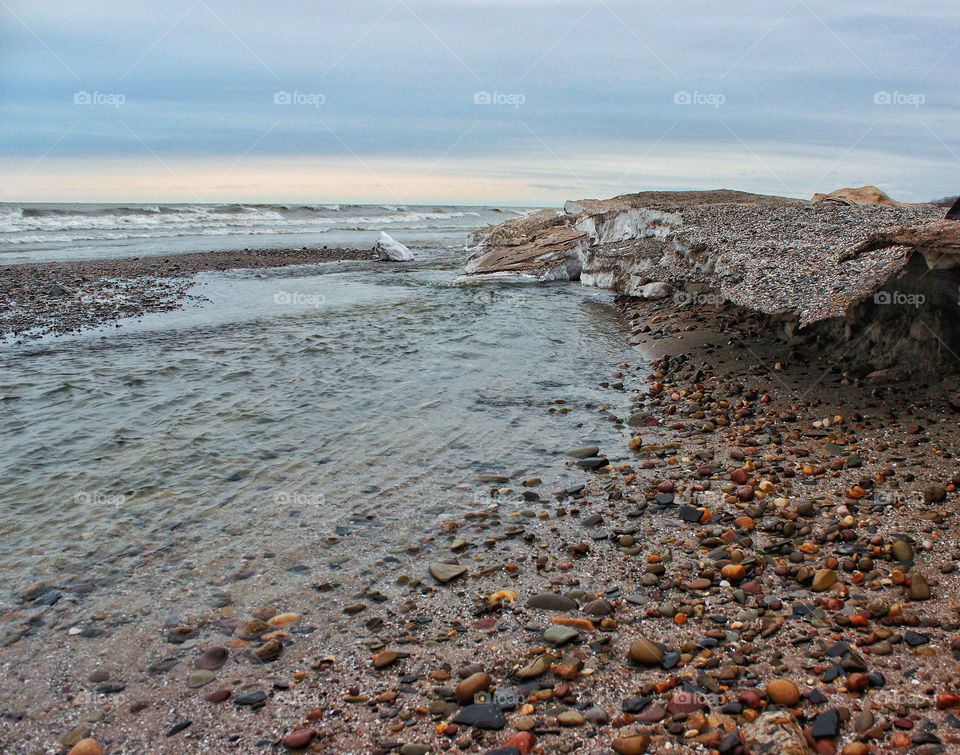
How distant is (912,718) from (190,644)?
4.37 metres

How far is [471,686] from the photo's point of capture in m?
4.01

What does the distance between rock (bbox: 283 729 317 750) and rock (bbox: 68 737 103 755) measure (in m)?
0.99

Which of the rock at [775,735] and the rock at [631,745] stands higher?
the rock at [775,735]

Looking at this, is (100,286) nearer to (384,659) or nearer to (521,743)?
(384,659)

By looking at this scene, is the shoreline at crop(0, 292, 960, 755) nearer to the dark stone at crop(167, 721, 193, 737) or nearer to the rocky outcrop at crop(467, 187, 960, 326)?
the dark stone at crop(167, 721, 193, 737)

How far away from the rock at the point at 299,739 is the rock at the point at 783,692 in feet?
8.50

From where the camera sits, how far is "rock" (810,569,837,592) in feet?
16.0

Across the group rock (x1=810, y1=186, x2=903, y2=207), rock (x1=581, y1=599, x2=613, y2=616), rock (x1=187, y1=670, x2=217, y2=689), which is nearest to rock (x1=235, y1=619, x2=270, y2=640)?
rock (x1=187, y1=670, x2=217, y2=689)

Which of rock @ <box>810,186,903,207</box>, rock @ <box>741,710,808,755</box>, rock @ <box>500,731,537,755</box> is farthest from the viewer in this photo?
rock @ <box>810,186,903,207</box>

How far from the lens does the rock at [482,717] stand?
3.75 meters

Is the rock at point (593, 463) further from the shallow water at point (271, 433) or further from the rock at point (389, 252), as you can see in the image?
the rock at point (389, 252)

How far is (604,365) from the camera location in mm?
11914

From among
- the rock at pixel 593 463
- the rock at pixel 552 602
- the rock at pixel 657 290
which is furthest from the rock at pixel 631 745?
the rock at pixel 657 290

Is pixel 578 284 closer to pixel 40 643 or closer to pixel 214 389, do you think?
pixel 214 389
